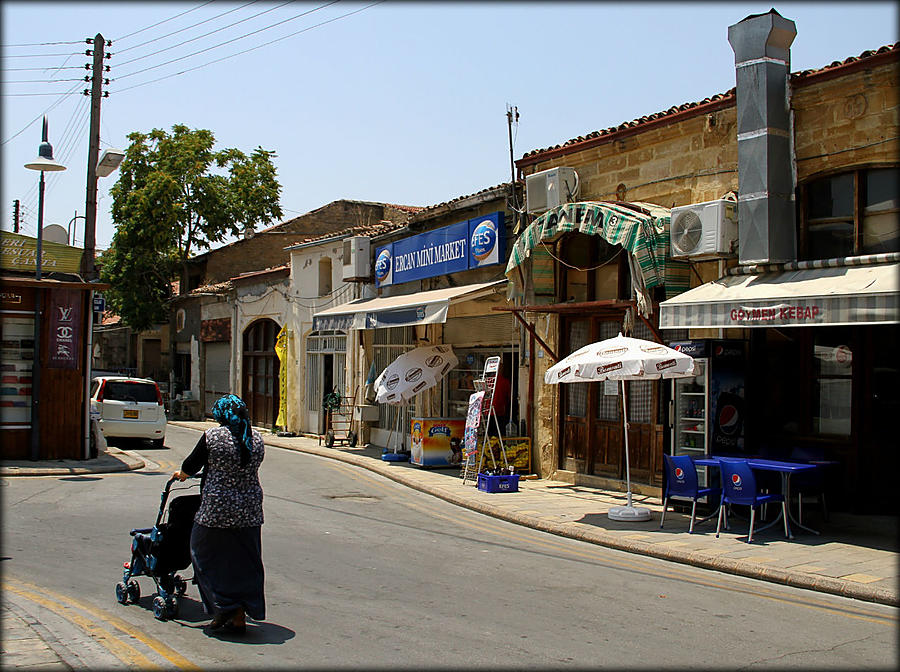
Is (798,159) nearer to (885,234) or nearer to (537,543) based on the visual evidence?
(885,234)

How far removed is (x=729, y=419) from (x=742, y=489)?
197cm

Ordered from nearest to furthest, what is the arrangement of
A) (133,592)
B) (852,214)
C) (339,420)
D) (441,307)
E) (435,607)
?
(133,592)
(435,607)
(852,214)
(441,307)
(339,420)

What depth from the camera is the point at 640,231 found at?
497 inches

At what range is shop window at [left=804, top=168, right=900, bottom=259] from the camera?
10.6 meters

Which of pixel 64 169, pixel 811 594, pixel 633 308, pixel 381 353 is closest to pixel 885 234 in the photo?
pixel 633 308

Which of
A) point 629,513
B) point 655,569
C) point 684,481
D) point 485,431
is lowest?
point 655,569

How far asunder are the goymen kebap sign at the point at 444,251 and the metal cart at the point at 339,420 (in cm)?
329

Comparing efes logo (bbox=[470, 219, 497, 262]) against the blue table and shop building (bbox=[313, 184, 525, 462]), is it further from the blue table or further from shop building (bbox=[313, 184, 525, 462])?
the blue table

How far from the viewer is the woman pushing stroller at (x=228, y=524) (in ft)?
20.4

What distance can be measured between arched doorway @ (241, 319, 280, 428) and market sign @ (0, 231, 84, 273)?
40.3 ft

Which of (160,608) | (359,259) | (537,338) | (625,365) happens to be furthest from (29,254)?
(160,608)

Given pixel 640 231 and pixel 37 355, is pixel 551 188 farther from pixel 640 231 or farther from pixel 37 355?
pixel 37 355

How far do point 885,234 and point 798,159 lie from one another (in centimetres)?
153

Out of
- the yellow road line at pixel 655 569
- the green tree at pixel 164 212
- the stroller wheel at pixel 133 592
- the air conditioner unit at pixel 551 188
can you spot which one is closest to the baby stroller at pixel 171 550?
the stroller wheel at pixel 133 592
